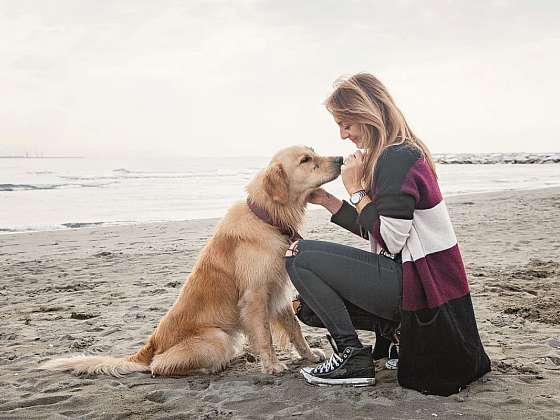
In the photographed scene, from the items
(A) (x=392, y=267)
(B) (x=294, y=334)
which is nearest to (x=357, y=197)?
(A) (x=392, y=267)

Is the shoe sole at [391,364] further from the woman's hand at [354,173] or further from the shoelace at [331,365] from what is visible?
the woman's hand at [354,173]

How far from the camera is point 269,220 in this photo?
3.43 metres

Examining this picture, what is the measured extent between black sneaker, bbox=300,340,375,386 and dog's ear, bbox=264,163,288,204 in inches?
39.4

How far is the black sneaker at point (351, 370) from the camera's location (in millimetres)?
2982

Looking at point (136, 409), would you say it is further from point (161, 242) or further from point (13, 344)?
point (161, 242)

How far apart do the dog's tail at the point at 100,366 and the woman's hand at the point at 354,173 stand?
159 centimetres

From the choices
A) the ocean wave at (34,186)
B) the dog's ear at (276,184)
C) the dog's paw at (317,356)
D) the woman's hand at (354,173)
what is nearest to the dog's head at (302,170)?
the dog's ear at (276,184)

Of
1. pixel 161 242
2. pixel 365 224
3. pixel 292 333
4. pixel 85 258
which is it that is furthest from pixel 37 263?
pixel 365 224

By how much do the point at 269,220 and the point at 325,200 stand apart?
369mm

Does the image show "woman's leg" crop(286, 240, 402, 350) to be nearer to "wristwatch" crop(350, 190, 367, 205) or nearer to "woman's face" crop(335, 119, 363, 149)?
"wristwatch" crop(350, 190, 367, 205)

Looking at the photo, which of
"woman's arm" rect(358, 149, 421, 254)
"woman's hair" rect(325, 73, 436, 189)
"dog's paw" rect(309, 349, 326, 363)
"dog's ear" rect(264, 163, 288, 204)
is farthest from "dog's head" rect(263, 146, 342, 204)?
"dog's paw" rect(309, 349, 326, 363)

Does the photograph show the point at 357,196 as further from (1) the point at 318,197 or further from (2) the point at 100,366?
(2) the point at 100,366

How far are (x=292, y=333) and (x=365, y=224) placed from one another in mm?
1134

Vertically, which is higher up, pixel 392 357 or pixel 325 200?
pixel 325 200
